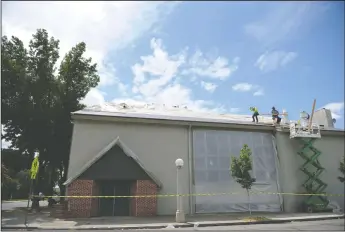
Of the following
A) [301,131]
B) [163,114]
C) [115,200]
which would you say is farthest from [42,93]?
[301,131]

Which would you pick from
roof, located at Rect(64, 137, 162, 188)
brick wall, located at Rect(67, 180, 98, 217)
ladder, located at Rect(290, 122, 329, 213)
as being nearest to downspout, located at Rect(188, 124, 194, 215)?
roof, located at Rect(64, 137, 162, 188)

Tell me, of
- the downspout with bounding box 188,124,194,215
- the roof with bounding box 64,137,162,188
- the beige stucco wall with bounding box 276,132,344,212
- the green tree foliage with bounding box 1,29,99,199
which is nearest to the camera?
the roof with bounding box 64,137,162,188

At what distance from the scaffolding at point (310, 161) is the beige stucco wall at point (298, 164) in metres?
0.42

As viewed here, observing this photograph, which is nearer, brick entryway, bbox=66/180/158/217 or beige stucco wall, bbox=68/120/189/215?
brick entryway, bbox=66/180/158/217

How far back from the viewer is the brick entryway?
16453mm

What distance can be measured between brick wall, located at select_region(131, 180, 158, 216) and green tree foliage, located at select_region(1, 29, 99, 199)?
1147 centimetres

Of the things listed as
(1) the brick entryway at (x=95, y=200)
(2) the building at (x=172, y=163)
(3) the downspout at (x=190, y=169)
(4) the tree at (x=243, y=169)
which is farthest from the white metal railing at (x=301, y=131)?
(1) the brick entryway at (x=95, y=200)

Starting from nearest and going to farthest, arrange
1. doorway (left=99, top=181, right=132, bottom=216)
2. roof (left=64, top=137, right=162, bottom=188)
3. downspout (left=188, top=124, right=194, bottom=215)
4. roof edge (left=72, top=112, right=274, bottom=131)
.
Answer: roof (left=64, top=137, right=162, bottom=188), doorway (left=99, top=181, right=132, bottom=216), roof edge (left=72, top=112, right=274, bottom=131), downspout (left=188, top=124, right=194, bottom=215)

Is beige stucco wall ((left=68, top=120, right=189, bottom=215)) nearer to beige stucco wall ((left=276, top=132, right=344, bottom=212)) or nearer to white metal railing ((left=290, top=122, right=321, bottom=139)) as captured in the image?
beige stucco wall ((left=276, top=132, right=344, bottom=212))

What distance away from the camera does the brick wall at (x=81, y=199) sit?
1641cm

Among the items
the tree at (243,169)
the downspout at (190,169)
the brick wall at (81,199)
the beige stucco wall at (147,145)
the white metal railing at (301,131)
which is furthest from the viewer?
the white metal railing at (301,131)

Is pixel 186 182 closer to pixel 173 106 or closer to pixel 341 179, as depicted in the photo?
pixel 173 106

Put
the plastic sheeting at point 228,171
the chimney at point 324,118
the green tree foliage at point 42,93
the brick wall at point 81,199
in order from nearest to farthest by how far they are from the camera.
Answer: the brick wall at point 81,199
the plastic sheeting at point 228,171
the green tree foliage at point 42,93
the chimney at point 324,118

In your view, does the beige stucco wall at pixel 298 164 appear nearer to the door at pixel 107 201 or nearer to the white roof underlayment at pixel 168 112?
the white roof underlayment at pixel 168 112
